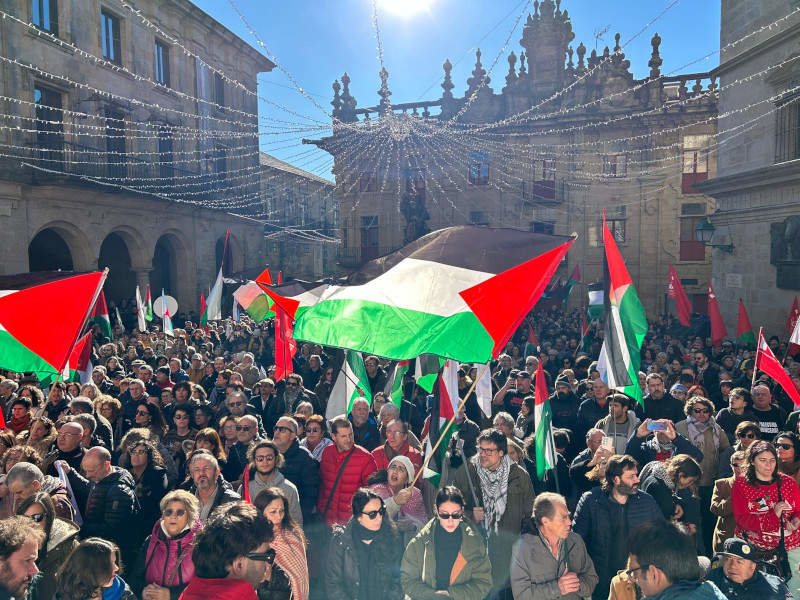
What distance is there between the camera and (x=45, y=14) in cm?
2006

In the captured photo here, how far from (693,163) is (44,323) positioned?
28854 millimetres

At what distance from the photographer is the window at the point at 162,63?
25.5 metres

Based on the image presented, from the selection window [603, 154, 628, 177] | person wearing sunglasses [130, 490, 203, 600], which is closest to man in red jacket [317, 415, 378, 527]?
person wearing sunglasses [130, 490, 203, 600]

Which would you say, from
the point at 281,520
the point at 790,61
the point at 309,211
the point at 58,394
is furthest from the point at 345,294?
the point at 309,211

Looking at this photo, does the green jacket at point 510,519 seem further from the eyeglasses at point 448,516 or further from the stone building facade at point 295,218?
the stone building facade at point 295,218

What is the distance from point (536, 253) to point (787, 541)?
2867mm

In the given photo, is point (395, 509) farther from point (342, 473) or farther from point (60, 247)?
point (60, 247)

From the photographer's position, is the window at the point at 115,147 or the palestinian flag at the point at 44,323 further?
the window at the point at 115,147

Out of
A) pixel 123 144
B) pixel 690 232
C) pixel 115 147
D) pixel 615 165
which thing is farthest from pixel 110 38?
Answer: pixel 690 232

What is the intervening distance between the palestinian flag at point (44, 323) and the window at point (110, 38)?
65.5 feet

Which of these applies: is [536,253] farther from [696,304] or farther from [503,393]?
[696,304]

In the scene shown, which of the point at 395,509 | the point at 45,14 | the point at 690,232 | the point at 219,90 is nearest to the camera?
the point at 395,509

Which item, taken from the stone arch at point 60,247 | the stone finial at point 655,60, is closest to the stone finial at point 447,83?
the stone finial at point 655,60

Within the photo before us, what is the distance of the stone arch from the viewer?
838 inches
